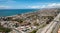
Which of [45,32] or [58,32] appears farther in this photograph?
[45,32]

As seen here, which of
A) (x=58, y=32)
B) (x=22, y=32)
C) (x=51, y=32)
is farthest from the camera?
(x=22, y=32)

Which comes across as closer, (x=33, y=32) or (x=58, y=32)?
(x=58, y=32)

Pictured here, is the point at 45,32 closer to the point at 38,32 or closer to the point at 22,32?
the point at 38,32

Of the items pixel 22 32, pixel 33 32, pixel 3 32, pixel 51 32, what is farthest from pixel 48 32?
pixel 3 32

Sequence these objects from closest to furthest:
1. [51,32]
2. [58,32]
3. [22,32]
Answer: [58,32]
[51,32]
[22,32]

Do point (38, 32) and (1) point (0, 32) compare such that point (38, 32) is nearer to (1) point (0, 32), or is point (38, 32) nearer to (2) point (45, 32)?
(2) point (45, 32)

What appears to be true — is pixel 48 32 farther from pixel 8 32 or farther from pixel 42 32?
pixel 8 32

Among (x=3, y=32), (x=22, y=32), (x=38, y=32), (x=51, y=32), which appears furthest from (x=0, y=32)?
(x=51, y=32)

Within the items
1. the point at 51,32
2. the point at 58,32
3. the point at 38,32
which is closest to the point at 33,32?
the point at 38,32
